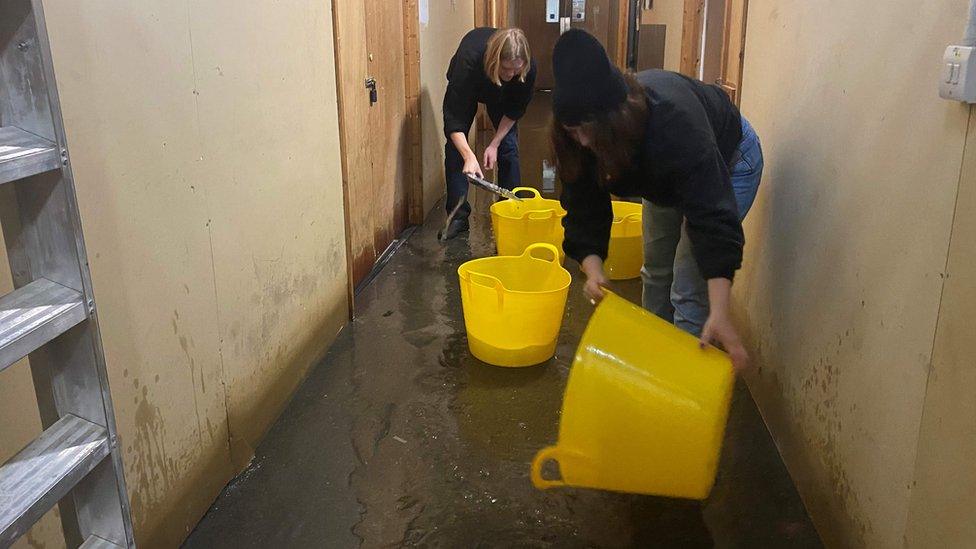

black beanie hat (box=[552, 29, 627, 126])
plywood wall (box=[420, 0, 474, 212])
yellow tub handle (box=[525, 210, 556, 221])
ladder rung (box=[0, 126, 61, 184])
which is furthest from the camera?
plywood wall (box=[420, 0, 474, 212])

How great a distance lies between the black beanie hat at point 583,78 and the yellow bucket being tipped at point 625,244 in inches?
69.8

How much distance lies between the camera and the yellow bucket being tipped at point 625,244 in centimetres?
323

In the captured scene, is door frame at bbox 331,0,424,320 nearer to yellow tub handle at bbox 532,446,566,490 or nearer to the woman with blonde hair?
the woman with blonde hair

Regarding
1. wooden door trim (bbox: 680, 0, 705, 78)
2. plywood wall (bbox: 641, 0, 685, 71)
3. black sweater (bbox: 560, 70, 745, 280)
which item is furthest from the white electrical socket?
plywood wall (bbox: 641, 0, 685, 71)

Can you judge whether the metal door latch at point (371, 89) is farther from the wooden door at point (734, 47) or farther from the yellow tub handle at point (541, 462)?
the yellow tub handle at point (541, 462)

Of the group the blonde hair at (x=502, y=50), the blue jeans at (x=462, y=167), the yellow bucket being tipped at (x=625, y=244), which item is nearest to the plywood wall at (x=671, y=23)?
the blue jeans at (x=462, y=167)

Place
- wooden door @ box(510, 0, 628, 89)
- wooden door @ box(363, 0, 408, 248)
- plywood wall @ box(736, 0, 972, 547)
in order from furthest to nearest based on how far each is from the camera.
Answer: wooden door @ box(510, 0, 628, 89), wooden door @ box(363, 0, 408, 248), plywood wall @ box(736, 0, 972, 547)

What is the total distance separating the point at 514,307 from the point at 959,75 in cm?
142

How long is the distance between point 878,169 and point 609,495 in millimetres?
961

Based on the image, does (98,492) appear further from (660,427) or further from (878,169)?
(878,169)

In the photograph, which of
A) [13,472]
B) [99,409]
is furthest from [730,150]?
[13,472]

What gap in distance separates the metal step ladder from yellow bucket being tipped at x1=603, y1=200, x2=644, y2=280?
2.42 meters

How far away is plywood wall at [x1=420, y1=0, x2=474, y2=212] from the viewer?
4.32 m

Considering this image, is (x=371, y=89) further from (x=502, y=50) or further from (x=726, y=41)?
(x=726, y=41)
